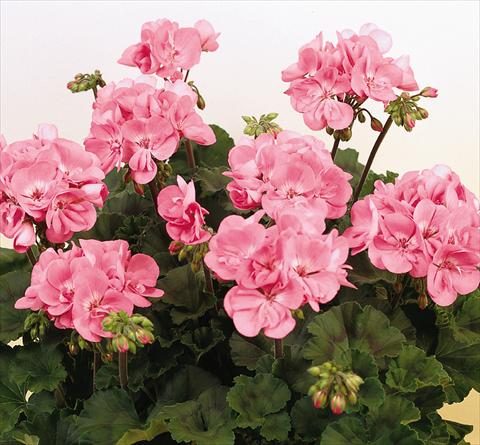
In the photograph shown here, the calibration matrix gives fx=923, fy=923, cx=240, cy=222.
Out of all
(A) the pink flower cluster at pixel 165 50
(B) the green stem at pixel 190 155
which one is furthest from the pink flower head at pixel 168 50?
(B) the green stem at pixel 190 155

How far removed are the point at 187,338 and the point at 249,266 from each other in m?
0.36

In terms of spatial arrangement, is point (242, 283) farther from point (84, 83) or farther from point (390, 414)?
point (84, 83)

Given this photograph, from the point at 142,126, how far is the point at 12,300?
15.9 inches

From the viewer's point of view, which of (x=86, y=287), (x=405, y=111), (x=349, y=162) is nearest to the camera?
A: (x=86, y=287)

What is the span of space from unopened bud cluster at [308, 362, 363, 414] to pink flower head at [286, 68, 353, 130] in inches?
17.3

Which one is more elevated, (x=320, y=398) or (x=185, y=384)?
(x=320, y=398)

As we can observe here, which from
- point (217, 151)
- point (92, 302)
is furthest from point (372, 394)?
point (217, 151)

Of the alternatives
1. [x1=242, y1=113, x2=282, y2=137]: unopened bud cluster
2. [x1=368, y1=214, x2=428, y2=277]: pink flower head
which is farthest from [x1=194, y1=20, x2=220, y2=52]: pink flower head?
[x1=368, y1=214, x2=428, y2=277]: pink flower head

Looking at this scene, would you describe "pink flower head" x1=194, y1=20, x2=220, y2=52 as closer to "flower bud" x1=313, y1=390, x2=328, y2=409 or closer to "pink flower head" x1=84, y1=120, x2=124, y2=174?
"pink flower head" x1=84, y1=120, x2=124, y2=174

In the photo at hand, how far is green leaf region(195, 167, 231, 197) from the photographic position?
151 cm

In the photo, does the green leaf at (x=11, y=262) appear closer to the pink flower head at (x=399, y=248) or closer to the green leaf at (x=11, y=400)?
the green leaf at (x=11, y=400)

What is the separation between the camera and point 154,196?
4.70 feet

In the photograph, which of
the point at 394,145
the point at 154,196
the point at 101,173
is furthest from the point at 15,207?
the point at 394,145

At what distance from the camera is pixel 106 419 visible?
1235mm
